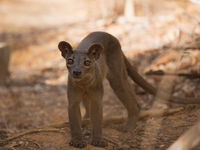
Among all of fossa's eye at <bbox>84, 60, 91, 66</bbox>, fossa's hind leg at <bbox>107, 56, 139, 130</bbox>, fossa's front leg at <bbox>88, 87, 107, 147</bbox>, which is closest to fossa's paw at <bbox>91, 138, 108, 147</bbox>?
fossa's front leg at <bbox>88, 87, 107, 147</bbox>

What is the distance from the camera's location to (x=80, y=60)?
393 cm

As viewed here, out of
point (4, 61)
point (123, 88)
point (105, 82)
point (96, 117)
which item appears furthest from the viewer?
point (4, 61)

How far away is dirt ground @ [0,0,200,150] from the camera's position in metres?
4.59

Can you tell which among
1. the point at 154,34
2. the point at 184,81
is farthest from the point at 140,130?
the point at 154,34

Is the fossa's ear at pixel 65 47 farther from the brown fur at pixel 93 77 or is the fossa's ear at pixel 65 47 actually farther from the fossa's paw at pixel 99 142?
the fossa's paw at pixel 99 142

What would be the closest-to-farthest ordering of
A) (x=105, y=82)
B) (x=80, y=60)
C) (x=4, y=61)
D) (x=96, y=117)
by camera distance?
(x=80, y=60), (x=96, y=117), (x=105, y=82), (x=4, y=61)

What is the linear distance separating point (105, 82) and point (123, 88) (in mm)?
3862

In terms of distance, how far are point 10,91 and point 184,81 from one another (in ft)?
17.7

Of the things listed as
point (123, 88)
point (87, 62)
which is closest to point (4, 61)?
point (123, 88)

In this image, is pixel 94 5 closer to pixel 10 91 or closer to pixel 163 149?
pixel 10 91

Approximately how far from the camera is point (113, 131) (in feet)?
16.3

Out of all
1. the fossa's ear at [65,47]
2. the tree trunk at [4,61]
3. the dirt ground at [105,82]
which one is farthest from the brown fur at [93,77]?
the tree trunk at [4,61]

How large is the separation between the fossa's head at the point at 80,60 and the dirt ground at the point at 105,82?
1.03 metres

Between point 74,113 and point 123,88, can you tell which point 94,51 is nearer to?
point 74,113
